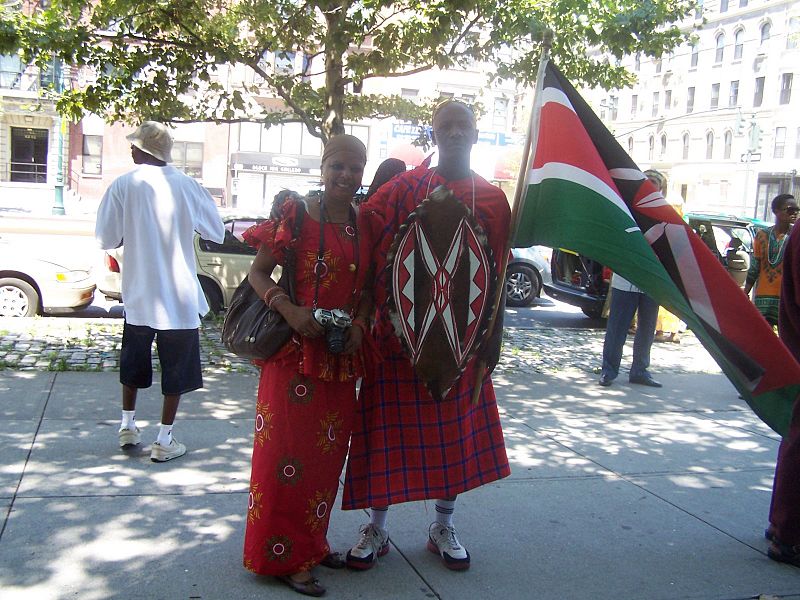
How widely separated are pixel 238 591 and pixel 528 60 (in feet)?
24.3

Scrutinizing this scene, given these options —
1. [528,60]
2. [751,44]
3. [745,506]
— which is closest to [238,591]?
[745,506]

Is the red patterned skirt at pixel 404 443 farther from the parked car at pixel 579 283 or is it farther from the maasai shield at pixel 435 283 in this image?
the parked car at pixel 579 283

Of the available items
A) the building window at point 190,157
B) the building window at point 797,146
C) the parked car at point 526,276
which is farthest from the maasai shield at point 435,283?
the building window at point 797,146

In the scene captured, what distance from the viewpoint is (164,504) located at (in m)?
4.02

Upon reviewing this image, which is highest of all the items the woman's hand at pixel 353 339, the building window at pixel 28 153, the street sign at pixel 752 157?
the street sign at pixel 752 157

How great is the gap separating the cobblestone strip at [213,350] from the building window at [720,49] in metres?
44.9

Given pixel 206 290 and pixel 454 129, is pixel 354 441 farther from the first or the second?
pixel 206 290

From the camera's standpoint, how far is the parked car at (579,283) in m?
11.9

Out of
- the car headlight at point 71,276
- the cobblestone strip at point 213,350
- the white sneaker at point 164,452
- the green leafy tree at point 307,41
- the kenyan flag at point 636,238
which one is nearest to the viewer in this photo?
the kenyan flag at point 636,238

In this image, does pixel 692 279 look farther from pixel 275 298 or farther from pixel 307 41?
pixel 307 41

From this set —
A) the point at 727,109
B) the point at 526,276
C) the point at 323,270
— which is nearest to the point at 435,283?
the point at 323,270

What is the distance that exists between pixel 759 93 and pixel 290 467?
167 ft

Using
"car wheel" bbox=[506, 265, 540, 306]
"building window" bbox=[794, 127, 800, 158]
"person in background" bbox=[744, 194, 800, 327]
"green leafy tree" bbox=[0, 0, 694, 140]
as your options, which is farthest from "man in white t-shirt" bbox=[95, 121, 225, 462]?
"building window" bbox=[794, 127, 800, 158]

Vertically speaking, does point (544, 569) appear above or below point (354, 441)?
below
